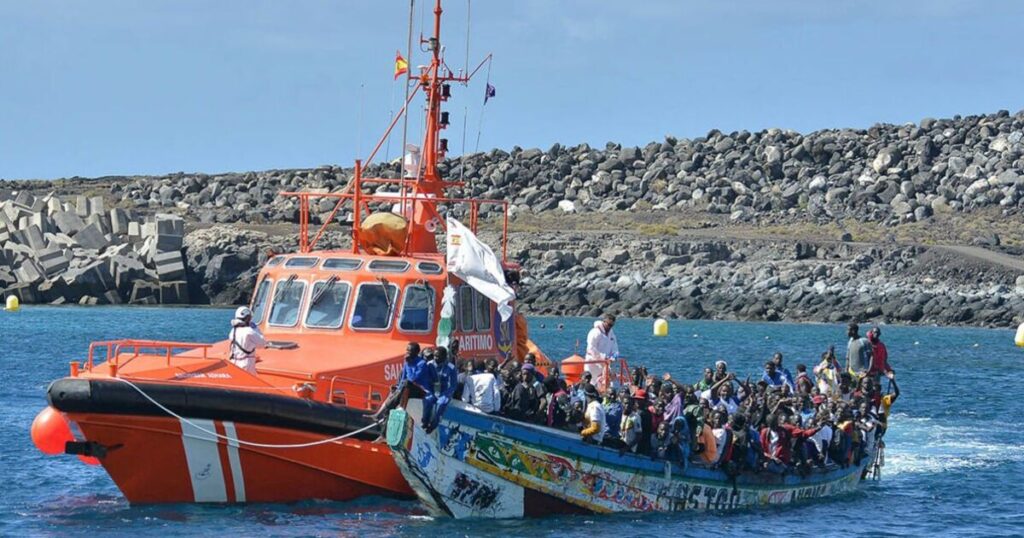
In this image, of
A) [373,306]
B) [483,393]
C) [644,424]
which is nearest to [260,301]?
[373,306]

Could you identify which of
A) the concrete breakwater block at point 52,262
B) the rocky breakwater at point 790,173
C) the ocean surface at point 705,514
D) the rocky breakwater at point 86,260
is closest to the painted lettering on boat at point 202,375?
the ocean surface at point 705,514

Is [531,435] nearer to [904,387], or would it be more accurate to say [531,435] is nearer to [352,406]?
[352,406]

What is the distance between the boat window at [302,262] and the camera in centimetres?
2152

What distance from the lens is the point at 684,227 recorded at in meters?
98.4

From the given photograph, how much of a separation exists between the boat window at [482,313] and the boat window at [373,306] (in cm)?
149

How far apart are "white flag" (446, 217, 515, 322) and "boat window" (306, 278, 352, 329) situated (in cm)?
140

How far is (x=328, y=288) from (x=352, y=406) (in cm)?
259

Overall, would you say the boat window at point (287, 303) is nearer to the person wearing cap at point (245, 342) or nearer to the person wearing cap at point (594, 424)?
the person wearing cap at point (245, 342)

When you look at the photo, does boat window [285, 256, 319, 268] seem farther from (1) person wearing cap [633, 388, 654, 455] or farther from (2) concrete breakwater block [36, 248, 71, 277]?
(2) concrete breakwater block [36, 248, 71, 277]

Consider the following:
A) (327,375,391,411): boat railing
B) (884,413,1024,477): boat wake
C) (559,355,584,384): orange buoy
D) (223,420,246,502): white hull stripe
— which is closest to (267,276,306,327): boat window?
(327,375,391,411): boat railing

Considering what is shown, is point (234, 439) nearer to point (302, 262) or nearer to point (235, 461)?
point (235, 461)

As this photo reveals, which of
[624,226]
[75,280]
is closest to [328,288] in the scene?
[75,280]

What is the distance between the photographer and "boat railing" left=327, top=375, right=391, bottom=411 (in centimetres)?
1905

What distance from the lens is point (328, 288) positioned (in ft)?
69.7
